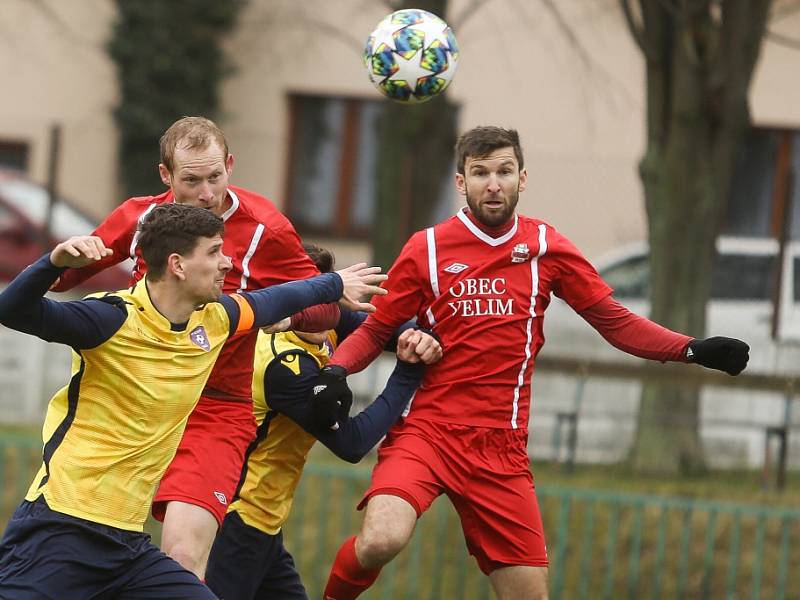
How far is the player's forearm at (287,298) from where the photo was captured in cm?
597

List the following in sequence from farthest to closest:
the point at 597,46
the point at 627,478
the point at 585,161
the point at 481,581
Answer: the point at 597,46 → the point at 585,161 → the point at 627,478 → the point at 481,581

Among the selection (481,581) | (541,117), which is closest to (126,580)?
(481,581)

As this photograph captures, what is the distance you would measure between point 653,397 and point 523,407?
499cm

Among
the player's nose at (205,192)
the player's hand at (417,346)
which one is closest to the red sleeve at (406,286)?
the player's hand at (417,346)

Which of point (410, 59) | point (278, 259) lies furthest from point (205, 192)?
point (410, 59)

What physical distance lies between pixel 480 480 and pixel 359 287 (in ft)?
3.12

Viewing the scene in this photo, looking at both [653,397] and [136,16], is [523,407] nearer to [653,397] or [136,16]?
[653,397]

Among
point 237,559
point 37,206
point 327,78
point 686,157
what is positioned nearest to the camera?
point 237,559

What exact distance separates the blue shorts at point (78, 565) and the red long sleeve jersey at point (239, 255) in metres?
1.06

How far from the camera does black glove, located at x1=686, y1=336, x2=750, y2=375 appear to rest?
6.22 metres

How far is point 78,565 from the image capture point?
5.38 meters

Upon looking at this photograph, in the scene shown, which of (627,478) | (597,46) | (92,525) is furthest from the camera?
(597,46)

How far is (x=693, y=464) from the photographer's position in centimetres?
1116

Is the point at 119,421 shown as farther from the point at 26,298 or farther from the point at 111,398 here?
the point at 26,298
